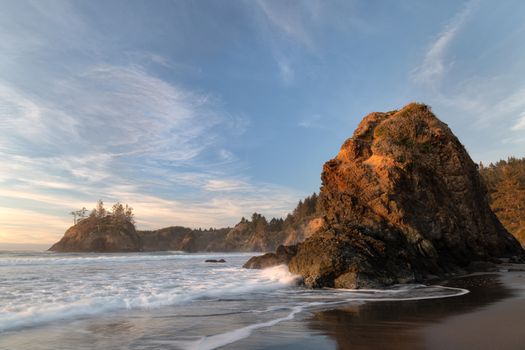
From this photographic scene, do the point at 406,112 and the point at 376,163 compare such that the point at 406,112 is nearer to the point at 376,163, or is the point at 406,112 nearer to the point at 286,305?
the point at 376,163

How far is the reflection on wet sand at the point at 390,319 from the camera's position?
5094 mm

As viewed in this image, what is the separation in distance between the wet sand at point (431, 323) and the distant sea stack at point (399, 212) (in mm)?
3878

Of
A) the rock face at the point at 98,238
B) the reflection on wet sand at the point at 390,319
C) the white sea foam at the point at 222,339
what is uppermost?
the rock face at the point at 98,238

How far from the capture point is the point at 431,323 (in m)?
6.31

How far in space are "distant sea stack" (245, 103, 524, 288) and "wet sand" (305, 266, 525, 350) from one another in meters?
3.88

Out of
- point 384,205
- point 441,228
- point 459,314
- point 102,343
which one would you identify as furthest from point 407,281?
point 102,343

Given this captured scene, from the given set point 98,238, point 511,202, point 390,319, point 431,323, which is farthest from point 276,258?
point 98,238

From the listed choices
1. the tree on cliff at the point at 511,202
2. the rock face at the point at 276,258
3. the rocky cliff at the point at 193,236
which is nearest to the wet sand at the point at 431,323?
the rock face at the point at 276,258

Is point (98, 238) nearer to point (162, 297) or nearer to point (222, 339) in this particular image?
point (162, 297)

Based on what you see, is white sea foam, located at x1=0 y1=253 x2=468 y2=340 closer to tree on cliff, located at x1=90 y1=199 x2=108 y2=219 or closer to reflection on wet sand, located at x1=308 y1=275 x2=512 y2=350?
reflection on wet sand, located at x1=308 y1=275 x2=512 y2=350

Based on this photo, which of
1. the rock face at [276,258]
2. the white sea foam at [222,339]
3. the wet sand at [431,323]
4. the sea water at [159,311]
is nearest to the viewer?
the wet sand at [431,323]

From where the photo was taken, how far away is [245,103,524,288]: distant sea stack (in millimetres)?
13070

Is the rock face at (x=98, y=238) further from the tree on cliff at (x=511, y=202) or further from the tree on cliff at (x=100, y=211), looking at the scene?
the tree on cliff at (x=511, y=202)

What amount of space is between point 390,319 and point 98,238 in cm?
9414
